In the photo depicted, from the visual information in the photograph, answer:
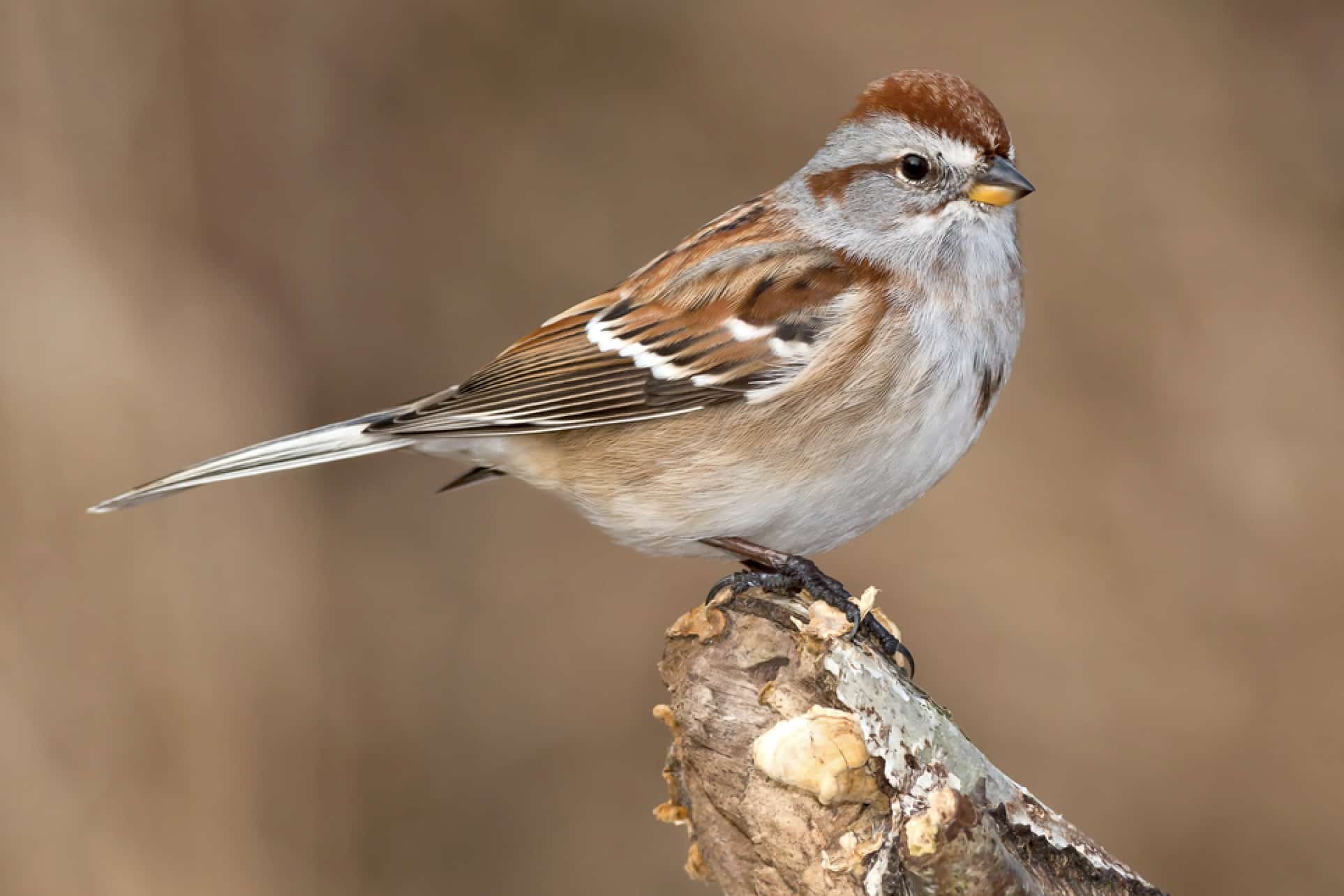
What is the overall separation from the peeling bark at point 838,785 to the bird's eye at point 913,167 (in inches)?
37.8

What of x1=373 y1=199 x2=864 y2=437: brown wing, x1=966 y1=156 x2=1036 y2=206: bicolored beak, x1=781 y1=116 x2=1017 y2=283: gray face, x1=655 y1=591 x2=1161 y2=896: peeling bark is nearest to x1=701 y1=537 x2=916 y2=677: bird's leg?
x1=655 y1=591 x2=1161 y2=896: peeling bark

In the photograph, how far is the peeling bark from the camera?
5.46ft

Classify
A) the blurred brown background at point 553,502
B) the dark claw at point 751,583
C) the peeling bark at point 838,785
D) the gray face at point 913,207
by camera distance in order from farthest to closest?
the blurred brown background at point 553,502 → the gray face at point 913,207 → the dark claw at point 751,583 → the peeling bark at point 838,785

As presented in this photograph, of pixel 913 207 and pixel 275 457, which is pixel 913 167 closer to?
pixel 913 207

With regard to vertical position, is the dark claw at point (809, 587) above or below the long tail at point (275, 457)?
below

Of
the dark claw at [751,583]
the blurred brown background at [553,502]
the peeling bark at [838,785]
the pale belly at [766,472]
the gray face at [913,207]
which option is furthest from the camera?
the blurred brown background at [553,502]

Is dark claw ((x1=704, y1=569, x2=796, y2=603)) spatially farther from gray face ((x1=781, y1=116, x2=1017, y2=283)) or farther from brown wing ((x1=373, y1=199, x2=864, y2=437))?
gray face ((x1=781, y1=116, x2=1017, y2=283))

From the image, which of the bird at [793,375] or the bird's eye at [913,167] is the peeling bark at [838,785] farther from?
the bird's eye at [913,167]

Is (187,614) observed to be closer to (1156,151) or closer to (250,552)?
(250,552)

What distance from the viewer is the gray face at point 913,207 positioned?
2.52 m

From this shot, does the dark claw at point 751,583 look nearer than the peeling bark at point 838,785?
No

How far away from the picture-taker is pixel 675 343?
2684 millimetres

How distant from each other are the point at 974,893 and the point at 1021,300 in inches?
51.9

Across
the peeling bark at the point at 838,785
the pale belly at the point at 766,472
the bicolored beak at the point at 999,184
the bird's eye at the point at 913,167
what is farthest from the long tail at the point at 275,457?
the bicolored beak at the point at 999,184
